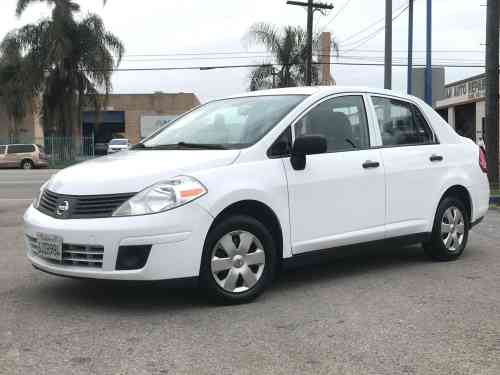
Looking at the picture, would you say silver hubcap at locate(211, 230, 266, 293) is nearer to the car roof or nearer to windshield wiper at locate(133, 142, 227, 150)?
windshield wiper at locate(133, 142, 227, 150)

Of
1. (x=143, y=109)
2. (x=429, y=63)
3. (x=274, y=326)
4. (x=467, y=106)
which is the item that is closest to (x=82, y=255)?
(x=274, y=326)

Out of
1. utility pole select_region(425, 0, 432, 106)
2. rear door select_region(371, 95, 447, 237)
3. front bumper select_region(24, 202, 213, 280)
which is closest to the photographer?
front bumper select_region(24, 202, 213, 280)

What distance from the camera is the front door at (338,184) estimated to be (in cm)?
553

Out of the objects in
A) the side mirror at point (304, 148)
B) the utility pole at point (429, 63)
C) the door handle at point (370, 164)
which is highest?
the utility pole at point (429, 63)

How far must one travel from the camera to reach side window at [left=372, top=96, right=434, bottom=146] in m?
6.39

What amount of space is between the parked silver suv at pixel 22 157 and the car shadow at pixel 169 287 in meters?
31.6

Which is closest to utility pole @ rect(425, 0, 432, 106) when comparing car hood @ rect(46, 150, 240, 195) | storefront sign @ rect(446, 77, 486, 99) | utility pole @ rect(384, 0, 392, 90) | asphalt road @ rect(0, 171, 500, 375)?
utility pole @ rect(384, 0, 392, 90)

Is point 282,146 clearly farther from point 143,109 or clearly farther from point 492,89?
point 143,109

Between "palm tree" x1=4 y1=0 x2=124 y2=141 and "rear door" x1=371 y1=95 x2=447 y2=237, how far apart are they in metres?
31.3

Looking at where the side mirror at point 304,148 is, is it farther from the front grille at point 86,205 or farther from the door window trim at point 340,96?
the front grille at point 86,205

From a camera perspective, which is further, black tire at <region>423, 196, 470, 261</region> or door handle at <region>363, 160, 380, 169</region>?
black tire at <region>423, 196, 470, 261</region>

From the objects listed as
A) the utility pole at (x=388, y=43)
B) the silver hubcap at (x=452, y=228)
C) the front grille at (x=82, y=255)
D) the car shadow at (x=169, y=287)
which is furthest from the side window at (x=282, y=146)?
the utility pole at (x=388, y=43)

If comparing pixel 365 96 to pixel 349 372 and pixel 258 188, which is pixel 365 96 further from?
pixel 349 372

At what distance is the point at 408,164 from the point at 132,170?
269 cm
